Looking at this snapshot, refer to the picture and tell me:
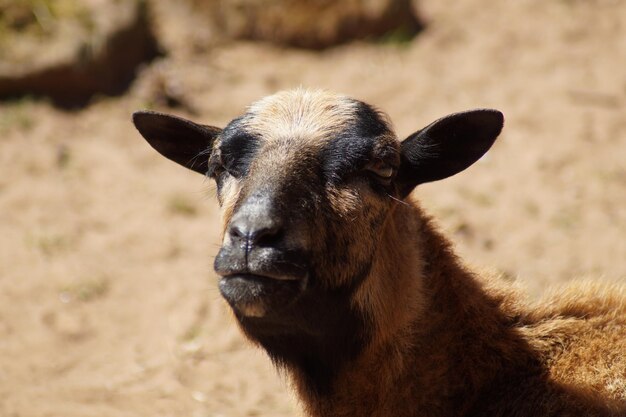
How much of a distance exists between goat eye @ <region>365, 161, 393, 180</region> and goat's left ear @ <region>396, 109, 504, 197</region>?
0.27 metres

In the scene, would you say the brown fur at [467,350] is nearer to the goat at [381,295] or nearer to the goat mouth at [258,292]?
the goat at [381,295]

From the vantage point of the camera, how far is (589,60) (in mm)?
15469

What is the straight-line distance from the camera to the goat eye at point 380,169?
5931 millimetres

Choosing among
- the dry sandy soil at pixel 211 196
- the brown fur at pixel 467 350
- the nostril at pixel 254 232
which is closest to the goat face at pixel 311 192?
the nostril at pixel 254 232

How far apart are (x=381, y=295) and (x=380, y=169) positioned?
0.89 metres

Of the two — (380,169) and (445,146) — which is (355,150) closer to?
(380,169)

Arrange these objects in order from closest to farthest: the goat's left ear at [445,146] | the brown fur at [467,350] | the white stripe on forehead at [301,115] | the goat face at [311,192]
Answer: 1. the goat face at [311,192]
2. the brown fur at [467,350]
3. the white stripe on forehead at [301,115]
4. the goat's left ear at [445,146]

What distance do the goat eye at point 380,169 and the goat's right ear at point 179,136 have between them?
58.9 inches

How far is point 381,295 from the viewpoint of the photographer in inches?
236

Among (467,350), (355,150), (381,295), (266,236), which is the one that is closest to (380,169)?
(355,150)

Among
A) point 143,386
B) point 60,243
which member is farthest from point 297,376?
point 60,243

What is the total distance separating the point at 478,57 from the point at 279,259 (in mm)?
11816

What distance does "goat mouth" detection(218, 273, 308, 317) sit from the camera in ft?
17.0

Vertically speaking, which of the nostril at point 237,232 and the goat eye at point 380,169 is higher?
the goat eye at point 380,169
